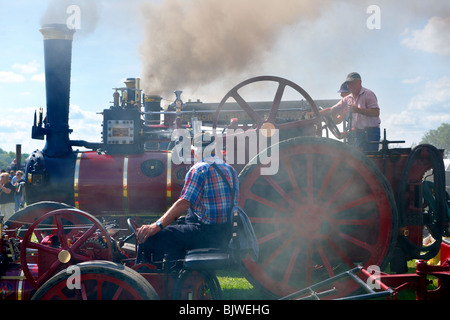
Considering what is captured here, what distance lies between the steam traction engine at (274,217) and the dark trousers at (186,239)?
0.14 meters

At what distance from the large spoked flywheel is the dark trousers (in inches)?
29.4

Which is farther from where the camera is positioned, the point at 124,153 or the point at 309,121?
the point at 124,153

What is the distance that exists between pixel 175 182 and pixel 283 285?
2280 mm

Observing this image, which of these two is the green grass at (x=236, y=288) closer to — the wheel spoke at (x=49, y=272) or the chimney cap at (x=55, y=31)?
the wheel spoke at (x=49, y=272)

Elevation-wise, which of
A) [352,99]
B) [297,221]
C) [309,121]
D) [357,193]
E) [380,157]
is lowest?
[297,221]

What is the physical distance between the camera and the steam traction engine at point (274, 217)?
3.25 metres

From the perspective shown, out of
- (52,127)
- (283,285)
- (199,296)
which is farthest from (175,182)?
(199,296)

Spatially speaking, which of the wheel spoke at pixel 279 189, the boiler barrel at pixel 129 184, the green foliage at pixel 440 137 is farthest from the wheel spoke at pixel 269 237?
the green foliage at pixel 440 137

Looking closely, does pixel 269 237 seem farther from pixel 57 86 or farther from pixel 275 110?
pixel 57 86

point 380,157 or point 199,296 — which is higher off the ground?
point 380,157

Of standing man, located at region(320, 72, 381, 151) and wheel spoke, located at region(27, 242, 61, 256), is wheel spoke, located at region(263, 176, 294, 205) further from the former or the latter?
wheel spoke, located at region(27, 242, 61, 256)
